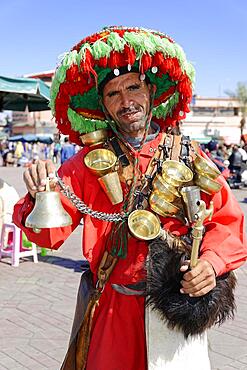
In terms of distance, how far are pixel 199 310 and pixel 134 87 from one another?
3.23 feet

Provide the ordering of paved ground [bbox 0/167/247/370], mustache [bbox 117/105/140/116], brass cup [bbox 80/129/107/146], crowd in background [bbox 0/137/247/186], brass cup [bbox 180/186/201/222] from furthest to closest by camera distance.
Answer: crowd in background [bbox 0/137/247/186], paved ground [bbox 0/167/247/370], brass cup [bbox 80/129/107/146], mustache [bbox 117/105/140/116], brass cup [bbox 180/186/201/222]

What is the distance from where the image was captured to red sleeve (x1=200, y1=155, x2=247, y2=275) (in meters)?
1.81

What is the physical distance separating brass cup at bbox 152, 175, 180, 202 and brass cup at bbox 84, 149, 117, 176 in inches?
8.3

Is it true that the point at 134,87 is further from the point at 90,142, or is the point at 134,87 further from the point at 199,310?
the point at 199,310

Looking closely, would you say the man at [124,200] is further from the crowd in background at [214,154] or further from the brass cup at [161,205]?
the crowd in background at [214,154]

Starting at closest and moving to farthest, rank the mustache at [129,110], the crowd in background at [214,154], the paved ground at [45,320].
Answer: the mustache at [129,110] < the paved ground at [45,320] < the crowd in background at [214,154]

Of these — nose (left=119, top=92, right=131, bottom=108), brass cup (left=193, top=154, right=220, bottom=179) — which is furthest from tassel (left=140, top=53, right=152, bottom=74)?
brass cup (left=193, top=154, right=220, bottom=179)

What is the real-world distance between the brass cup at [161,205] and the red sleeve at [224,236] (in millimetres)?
139

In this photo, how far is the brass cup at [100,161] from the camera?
2.03 meters

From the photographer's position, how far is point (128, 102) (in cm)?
213

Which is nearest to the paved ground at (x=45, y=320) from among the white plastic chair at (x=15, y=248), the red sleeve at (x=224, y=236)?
the white plastic chair at (x=15, y=248)

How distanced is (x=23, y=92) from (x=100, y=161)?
497 centimetres

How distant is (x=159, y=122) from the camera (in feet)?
8.23

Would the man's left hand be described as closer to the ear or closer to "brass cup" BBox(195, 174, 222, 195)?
"brass cup" BBox(195, 174, 222, 195)
